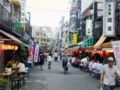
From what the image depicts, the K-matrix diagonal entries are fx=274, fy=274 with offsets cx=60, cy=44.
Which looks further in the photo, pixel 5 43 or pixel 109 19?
pixel 109 19

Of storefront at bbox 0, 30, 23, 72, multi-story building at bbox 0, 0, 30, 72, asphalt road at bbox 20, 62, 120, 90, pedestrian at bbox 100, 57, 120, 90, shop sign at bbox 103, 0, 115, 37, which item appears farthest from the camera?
shop sign at bbox 103, 0, 115, 37

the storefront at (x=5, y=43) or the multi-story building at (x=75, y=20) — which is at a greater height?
the multi-story building at (x=75, y=20)

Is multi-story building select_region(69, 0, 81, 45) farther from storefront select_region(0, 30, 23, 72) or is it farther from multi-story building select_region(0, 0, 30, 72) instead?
storefront select_region(0, 30, 23, 72)

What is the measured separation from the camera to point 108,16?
88.3 feet

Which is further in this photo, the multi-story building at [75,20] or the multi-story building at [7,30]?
the multi-story building at [75,20]

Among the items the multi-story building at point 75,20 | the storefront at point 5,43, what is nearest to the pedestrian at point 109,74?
the storefront at point 5,43

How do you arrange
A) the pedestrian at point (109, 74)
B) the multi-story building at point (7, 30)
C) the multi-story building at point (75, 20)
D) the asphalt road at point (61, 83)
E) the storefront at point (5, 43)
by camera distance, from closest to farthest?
the pedestrian at point (109, 74)
the storefront at point (5, 43)
the multi-story building at point (7, 30)
the asphalt road at point (61, 83)
the multi-story building at point (75, 20)

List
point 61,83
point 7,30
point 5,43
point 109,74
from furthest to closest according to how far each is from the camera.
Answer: point 7,30, point 61,83, point 5,43, point 109,74

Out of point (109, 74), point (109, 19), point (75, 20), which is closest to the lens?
point (109, 74)

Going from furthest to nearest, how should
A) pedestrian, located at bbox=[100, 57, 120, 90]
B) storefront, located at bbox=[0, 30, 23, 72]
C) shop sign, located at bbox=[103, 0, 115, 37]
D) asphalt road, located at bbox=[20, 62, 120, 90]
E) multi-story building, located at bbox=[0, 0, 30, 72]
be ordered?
shop sign, located at bbox=[103, 0, 115, 37] < asphalt road, located at bbox=[20, 62, 120, 90] < multi-story building, located at bbox=[0, 0, 30, 72] < storefront, located at bbox=[0, 30, 23, 72] < pedestrian, located at bbox=[100, 57, 120, 90]

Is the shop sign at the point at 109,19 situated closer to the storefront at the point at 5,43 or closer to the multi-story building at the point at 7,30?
the multi-story building at the point at 7,30

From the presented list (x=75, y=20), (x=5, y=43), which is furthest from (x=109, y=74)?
(x=75, y=20)

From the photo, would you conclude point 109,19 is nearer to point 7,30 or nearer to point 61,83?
point 7,30

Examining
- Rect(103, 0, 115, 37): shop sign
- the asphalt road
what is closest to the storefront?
the asphalt road
